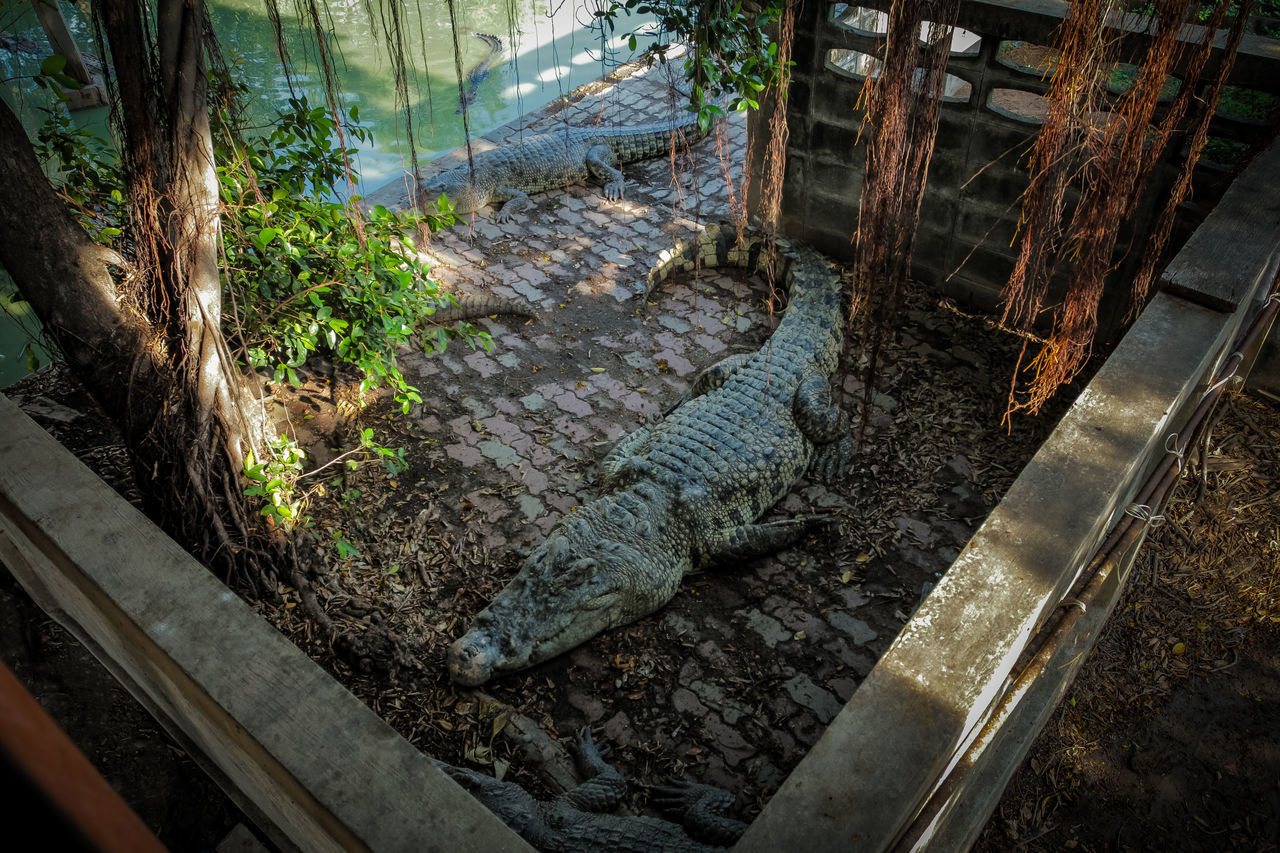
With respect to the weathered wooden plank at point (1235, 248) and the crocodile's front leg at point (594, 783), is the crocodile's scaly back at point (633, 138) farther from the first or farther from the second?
the crocodile's front leg at point (594, 783)

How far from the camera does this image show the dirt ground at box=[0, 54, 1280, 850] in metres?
3.38

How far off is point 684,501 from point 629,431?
0.92 m

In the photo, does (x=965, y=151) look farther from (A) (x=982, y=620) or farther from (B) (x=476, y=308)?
(A) (x=982, y=620)

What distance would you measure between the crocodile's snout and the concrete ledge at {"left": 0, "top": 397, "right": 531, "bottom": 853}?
3.07ft

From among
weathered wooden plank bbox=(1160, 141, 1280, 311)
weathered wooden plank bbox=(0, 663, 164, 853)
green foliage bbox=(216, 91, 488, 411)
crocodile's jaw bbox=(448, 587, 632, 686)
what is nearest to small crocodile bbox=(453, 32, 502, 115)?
green foliage bbox=(216, 91, 488, 411)

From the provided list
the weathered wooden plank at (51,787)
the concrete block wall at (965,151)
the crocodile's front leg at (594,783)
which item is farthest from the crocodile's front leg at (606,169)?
the weathered wooden plank at (51,787)

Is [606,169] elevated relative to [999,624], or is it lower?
lower

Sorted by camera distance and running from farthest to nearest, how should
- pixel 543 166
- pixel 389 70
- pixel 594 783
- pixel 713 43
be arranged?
pixel 389 70 → pixel 543 166 → pixel 713 43 → pixel 594 783

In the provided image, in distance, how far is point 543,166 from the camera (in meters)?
7.29

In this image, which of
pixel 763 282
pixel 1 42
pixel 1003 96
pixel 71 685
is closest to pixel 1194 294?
pixel 763 282

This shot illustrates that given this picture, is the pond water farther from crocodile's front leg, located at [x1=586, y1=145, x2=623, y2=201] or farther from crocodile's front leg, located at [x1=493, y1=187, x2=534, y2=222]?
crocodile's front leg, located at [x1=493, y1=187, x2=534, y2=222]

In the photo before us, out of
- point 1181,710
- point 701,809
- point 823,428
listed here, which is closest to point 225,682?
point 701,809

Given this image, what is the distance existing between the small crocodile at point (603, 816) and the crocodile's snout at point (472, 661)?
1.20 ft

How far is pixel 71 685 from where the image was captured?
345 centimetres
